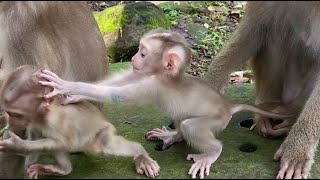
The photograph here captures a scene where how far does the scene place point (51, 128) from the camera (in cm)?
348

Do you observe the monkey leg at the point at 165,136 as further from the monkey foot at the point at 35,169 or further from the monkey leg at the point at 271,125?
the monkey foot at the point at 35,169

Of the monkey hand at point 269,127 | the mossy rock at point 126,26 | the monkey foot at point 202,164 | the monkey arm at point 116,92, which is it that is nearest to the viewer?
the monkey arm at point 116,92

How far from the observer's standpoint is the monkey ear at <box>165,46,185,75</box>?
3846 mm

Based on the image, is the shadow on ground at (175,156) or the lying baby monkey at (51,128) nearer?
the lying baby monkey at (51,128)

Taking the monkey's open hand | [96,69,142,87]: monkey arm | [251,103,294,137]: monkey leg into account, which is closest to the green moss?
[251,103,294,137]: monkey leg

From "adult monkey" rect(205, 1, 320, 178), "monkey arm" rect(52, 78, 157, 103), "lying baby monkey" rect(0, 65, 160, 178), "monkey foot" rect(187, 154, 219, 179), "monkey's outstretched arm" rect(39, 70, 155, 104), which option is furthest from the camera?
"adult monkey" rect(205, 1, 320, 178)

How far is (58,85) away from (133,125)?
125 cm

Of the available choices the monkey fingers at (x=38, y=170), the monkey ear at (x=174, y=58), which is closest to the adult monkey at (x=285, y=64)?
the monkey ear at (x=174, y=58)

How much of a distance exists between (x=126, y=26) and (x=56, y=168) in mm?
4529

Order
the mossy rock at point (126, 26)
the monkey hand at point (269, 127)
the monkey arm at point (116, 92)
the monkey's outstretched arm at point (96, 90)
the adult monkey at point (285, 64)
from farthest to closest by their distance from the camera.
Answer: the mossy rock at point (126, 26) < the monkey hand at point (269, 127) < the adult monkey at point (285, 64) < the monkey arm at point (116, 92) < the monkey's outstretched arm at point (96, 90)

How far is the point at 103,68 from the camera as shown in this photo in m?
4.47

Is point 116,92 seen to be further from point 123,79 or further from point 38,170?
point 38,170

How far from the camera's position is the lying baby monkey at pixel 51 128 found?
3385 mm

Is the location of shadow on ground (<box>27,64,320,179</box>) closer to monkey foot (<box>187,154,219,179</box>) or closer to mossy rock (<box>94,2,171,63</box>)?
monkey foot (<box>187,154,219,179</box>)
